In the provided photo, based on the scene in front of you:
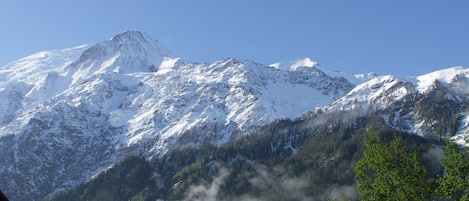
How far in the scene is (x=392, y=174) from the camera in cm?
3897

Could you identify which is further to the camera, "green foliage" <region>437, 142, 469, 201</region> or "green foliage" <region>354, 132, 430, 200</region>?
"green foliage" <region>354, 132, 430, 200</region>

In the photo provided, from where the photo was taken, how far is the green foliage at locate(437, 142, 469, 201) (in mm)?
36062

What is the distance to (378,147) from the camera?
131ft

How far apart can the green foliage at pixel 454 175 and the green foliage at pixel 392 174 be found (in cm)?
112

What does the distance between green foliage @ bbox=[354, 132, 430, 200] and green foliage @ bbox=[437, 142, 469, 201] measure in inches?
44.2

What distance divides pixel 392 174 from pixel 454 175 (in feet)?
12.4

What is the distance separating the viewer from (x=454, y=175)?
36531 millimetres

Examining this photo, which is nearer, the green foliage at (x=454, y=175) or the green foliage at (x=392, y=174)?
the green foliage at (x=454, y=175)

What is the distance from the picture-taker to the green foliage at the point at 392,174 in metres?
37.7

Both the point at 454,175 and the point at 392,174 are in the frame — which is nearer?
the point at 454,175

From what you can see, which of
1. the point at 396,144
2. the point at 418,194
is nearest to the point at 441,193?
the point at 418,194

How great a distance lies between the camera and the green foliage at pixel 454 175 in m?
36.1

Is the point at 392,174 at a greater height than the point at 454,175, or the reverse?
the point at 454,175

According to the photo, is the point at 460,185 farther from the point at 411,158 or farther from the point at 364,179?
the point at 364,179
